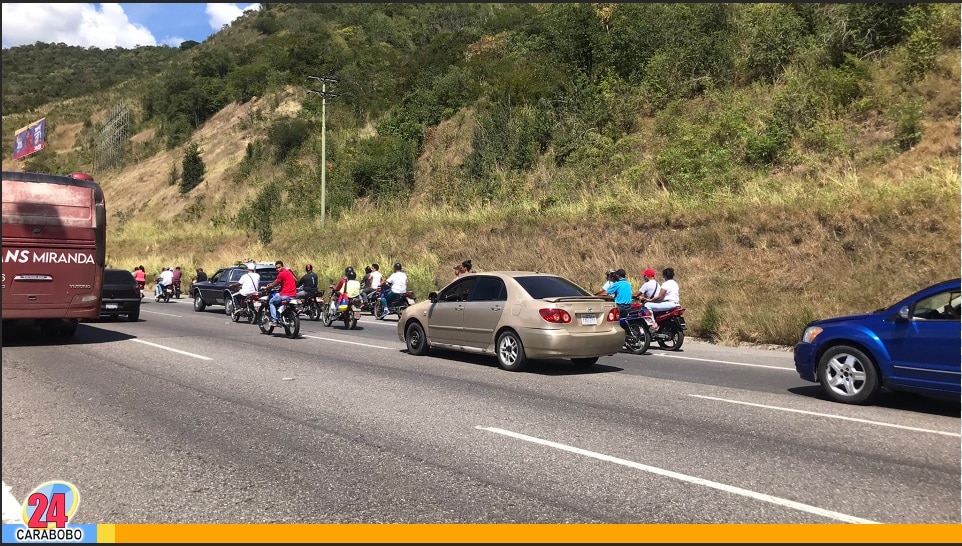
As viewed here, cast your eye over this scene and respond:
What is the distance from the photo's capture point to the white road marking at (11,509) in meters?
4.74

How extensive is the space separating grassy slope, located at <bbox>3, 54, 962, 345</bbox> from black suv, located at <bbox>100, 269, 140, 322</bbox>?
372 inches

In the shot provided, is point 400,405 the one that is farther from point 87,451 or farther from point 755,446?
point 755,446

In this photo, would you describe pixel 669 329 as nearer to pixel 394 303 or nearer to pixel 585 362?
pixel 585 362

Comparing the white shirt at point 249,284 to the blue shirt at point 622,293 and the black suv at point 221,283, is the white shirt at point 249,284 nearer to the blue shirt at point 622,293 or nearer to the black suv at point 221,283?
the black suv at point 221,283

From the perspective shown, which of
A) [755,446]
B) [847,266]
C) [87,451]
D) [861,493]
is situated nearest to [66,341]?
[87,451]

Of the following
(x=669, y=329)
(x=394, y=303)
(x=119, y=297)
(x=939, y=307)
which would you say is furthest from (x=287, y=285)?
(x=939, y=307)

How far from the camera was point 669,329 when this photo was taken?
1457 centimetres

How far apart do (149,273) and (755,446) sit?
166 ft

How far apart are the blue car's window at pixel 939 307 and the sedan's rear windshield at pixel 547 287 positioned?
4910 millimetres

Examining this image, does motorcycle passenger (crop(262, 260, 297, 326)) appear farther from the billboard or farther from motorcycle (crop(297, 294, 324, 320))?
the billboard

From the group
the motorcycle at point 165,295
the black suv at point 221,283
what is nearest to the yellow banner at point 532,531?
the black suv at point 221,283

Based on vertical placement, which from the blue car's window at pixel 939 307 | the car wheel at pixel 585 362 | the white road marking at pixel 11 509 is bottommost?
the white road marking at pixel 11 509

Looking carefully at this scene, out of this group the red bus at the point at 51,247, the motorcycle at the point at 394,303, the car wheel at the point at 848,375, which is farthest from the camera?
the motorcycle at the point at 394,303

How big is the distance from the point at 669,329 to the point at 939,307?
22.0ft
